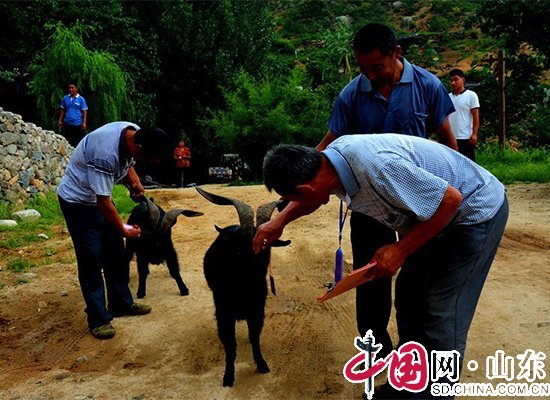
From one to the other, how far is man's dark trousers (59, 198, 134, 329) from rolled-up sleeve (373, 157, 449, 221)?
123 inches

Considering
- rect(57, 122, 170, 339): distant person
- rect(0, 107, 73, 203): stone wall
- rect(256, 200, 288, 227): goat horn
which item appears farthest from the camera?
rect(0, 107, 73, 203): stone wall

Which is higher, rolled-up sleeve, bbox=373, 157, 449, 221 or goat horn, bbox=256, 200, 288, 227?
rolled-up sleeve, bbox=373, 157, 449, 221

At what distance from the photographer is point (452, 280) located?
2.48 m

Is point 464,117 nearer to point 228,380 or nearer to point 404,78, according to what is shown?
point 404,78

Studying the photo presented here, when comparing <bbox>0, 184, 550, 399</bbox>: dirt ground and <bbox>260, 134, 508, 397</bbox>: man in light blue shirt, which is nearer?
<bbox>260, 134, 508, 397</bbox>: man in light blue shirt

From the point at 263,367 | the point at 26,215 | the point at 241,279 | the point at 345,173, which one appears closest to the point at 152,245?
the point at 241,279

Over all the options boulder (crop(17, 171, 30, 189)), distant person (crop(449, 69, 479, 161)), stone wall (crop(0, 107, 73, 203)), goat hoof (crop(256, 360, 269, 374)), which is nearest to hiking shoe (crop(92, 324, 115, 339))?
goat hoof (crop(256, 360, 269, 374))

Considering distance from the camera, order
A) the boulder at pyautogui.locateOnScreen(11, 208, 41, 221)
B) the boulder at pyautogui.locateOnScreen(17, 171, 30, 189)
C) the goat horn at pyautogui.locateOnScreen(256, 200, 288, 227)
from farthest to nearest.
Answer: the boulder at pyautogui.locateOnScreen(17, 171, 30, 189) → the boulder at pyautogui.locateOnScreen(11, 208, 41, 221) → the goat horn at pyautogui.locateOnScreen(256, 200, 288, 227)

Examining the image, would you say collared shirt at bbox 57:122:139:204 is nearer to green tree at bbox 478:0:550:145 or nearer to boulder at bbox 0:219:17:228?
boulder at bbox 0:219:17:228

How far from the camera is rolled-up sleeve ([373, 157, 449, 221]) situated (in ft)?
7.23

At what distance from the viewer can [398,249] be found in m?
2.34

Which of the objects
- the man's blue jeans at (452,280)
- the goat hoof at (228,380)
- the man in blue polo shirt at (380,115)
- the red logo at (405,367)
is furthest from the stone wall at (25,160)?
the man's blue jeans at (452,280)

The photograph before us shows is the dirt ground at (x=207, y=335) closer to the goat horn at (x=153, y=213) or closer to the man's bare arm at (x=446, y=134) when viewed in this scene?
the goat horn at (x=153, y=213)

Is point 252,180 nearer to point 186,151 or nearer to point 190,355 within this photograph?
point 186,151
